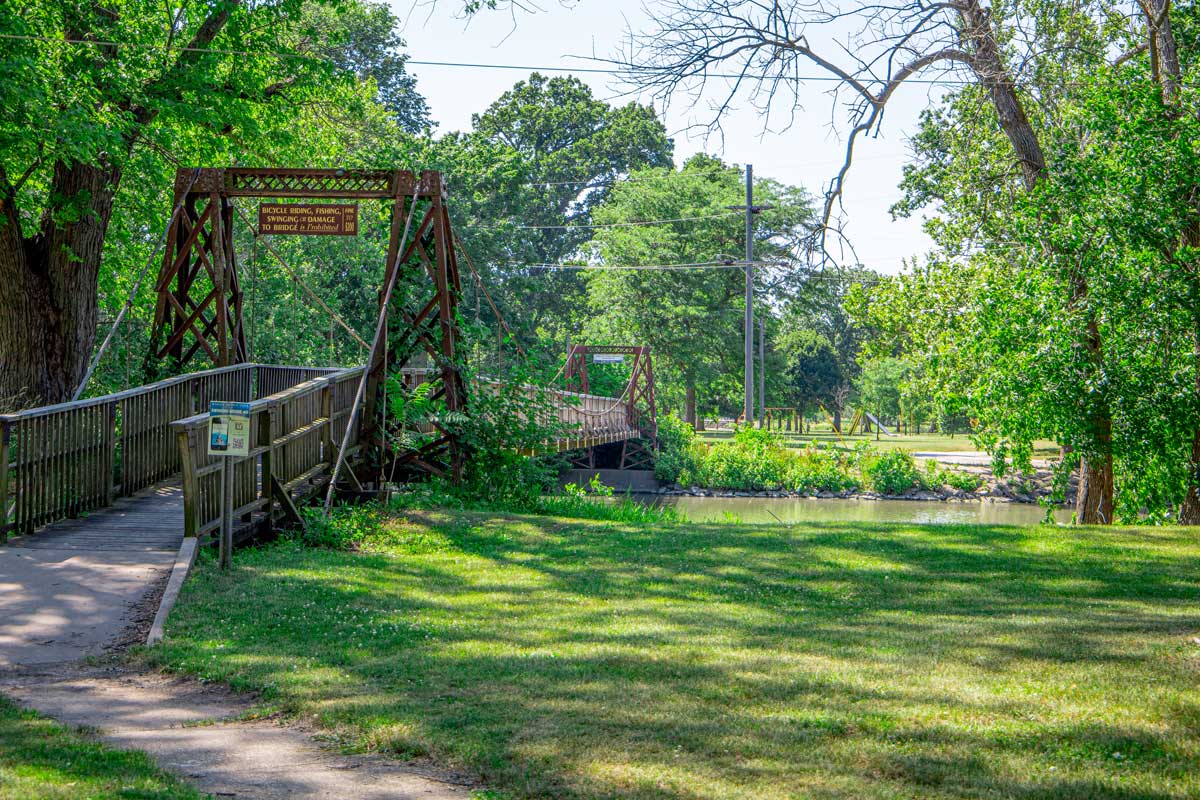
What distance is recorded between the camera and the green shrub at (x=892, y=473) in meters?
34.6

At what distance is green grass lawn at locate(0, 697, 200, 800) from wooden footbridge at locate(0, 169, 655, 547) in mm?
4311

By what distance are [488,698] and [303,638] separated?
1899 mm

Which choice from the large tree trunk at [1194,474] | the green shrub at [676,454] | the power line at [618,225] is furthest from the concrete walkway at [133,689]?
the power line at [618,225]

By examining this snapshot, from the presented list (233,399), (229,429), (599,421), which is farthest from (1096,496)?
(599,421)

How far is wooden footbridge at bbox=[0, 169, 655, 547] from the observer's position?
963cm

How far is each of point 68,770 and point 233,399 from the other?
10.9m

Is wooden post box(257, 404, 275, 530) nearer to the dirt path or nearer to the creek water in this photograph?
the dirt path

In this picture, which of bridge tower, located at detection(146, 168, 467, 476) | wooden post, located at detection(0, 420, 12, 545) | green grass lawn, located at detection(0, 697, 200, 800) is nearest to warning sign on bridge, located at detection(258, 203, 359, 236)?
bridge tower, located at detection(146, 168, 467, 476)

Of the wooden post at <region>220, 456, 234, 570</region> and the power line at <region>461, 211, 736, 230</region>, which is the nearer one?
the wooden post at <region>220, 456, 234, 570</region>

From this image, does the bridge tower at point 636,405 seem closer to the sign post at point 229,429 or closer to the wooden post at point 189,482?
the wooden post at point 189,482

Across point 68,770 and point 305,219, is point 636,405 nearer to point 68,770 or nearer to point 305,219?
point 305,219

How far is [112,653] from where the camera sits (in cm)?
652

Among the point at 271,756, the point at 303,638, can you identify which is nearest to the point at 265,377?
the point at 303,638

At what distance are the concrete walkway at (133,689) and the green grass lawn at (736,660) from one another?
25 centimetres
